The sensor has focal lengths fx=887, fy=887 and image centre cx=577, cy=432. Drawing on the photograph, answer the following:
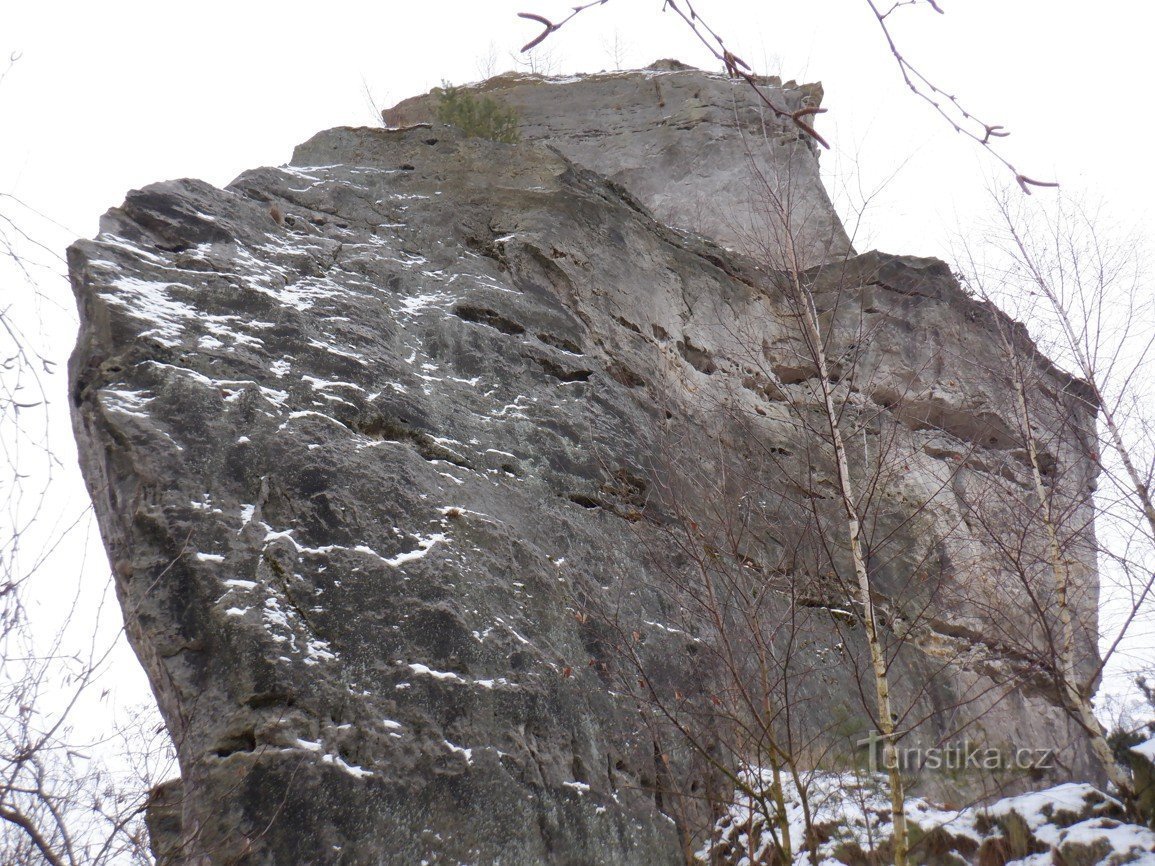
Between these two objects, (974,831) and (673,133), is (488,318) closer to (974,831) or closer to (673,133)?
(974,831)

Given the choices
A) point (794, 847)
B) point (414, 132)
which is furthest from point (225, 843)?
point (414, 132)

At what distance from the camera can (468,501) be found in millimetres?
7426

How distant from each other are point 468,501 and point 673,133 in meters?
12.3

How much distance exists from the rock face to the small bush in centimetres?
224

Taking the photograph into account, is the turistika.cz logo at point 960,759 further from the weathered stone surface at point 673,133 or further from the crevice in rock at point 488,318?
the weathered stone surface at point 673,133

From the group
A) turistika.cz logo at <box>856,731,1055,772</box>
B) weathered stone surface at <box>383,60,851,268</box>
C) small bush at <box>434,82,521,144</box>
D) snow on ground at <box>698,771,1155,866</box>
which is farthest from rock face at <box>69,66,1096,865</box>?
weathered stone surface at <box>383,60,851,268</box>

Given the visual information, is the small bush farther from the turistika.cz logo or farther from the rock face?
the turistika.cz logo

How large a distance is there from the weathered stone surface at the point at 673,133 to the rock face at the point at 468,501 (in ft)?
13.7

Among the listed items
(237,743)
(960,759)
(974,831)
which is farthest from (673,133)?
(237,743)

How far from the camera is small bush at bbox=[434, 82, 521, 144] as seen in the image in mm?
14516

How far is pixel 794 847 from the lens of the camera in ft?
21.2

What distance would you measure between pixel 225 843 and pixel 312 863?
19.2 inches

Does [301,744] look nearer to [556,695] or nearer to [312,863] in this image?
[312,863]

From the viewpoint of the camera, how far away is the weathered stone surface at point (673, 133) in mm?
16219
